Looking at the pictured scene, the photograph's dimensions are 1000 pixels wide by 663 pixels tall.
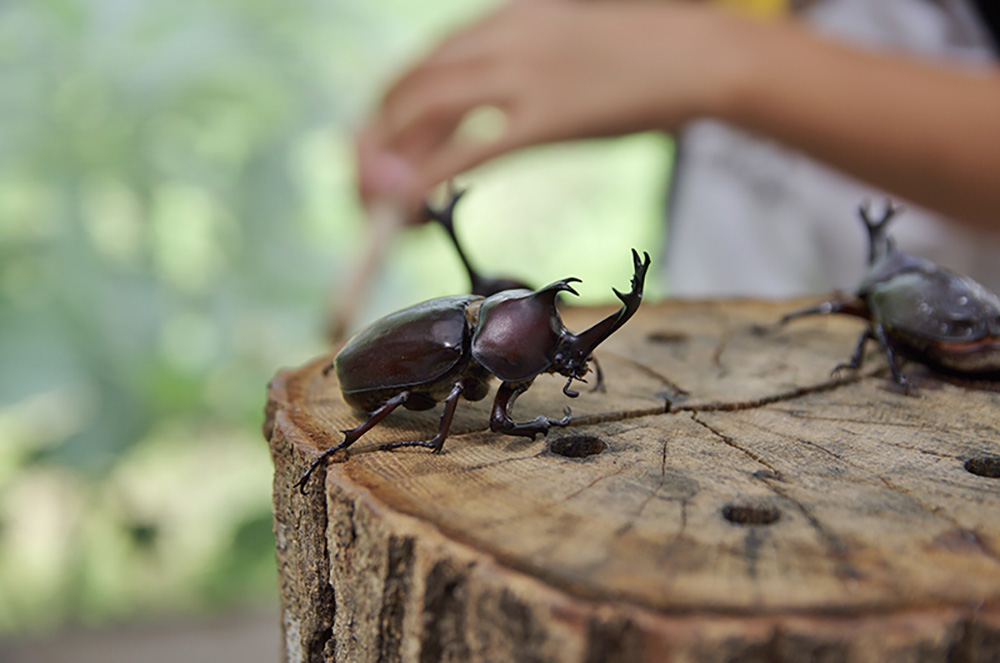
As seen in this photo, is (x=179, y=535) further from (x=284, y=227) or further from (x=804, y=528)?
(x=804, y=528)

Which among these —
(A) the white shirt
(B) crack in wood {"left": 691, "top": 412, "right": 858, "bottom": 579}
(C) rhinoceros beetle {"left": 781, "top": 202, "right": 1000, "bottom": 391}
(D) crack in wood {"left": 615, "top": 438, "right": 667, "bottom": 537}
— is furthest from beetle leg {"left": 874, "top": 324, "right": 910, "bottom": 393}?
(A) the white shirt

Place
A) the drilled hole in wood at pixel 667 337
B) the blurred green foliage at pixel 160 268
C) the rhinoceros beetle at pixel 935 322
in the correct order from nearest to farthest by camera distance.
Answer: the rhinoceros beetle at pixel 935 322 < the drilled hole in wood at pixel 667 337 < the blurred green foliage at pixel 160 268

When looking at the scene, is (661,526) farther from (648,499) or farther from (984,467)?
(984,467)

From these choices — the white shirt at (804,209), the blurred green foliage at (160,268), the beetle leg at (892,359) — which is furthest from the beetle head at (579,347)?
the blurred green foliage at (160,268)

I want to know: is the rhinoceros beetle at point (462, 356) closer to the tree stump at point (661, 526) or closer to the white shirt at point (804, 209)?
the tree stump at point (661, 526)

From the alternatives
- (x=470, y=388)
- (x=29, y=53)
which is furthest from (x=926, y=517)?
(x=29, y=53)

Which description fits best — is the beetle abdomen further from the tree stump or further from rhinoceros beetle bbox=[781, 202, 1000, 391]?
rhinoceros beetle bbox=[781, 202, 1000, 391]
